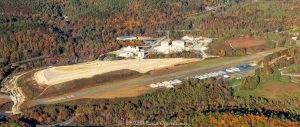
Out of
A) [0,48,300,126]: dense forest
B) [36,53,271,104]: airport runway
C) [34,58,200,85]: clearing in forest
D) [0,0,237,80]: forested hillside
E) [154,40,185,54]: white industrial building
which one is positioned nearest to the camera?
[0,48,300,126]: dense forest

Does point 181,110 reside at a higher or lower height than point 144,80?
lower

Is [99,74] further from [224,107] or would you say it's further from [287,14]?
[287,14]

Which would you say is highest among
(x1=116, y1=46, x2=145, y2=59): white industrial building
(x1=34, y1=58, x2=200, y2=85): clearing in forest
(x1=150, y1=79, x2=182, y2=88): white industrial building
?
(x1=116, y1=46, x2=145, y2=59): white industrial building

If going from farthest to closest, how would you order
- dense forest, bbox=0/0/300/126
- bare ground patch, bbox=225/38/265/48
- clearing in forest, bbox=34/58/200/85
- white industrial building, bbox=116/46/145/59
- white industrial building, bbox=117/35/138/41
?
white industrial building, bbox=117/35/138/41 < bare ground patch, bbox=225/38/265/48 < white industrial building, bbox=116/46/145/59 < clearing in forest, bbox=34/58/200/85 < dense forest, bbox=0/0/300/126

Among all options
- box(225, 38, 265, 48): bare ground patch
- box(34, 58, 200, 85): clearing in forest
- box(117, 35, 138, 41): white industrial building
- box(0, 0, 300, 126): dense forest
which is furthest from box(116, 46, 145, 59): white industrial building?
box(225, 38, 265, 48): bare ground patch

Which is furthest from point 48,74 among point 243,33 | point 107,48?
point 243,33

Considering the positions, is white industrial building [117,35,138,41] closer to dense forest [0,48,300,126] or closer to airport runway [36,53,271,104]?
airport runway [36,53,271,104]

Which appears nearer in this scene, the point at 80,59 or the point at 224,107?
the point at 224,107

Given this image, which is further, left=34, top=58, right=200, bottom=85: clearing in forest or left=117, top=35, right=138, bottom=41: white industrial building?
left=117, top=35, right=138, bottom=41: white industrial building

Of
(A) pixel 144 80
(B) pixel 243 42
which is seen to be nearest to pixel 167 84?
(A) pixel 144 80

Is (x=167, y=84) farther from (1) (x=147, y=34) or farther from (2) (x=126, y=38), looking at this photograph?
(1) (x=147, y=34)

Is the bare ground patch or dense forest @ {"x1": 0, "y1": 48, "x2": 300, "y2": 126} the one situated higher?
the bare ground patch
